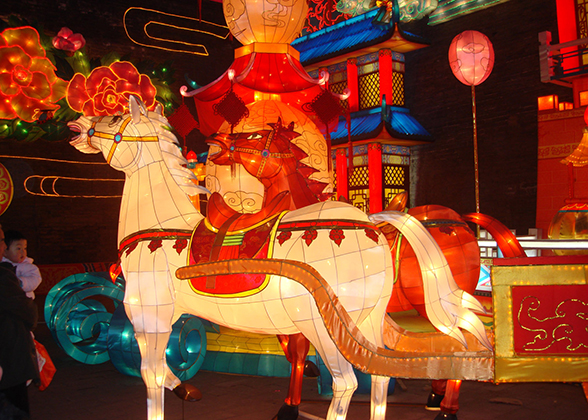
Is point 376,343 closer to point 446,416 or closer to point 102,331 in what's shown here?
point 446,416

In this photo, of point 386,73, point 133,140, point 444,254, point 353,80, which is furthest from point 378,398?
point 353,80

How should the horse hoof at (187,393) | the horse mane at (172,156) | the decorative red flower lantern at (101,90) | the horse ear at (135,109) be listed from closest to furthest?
the horse ear at (135,109)
the horse mane at (172,156)
the horse hoof at (187,393)
the decorative red flower lantern at (101,90)

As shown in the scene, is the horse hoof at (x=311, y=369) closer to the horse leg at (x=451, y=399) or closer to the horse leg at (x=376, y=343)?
the horse leg at (x=451, y=399)

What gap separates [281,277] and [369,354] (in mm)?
536

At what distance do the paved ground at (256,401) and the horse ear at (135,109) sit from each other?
1.80 metres

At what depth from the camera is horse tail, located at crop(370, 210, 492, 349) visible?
2391 millimetres

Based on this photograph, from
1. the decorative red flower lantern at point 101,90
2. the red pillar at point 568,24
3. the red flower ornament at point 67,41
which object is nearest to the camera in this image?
the decorative red flower lantern at point 101,90

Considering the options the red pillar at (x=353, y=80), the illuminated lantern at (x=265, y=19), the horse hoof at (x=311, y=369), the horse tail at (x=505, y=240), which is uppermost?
the red pillar at (x=353, y=80)

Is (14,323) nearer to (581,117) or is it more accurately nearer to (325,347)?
(325,347)

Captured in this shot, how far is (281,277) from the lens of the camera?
7.83 feet

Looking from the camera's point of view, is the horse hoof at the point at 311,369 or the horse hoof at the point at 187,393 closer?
the horse hoof at the point at 187,393

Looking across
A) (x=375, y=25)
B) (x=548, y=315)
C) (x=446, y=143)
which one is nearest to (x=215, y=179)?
(x=548, y=315)

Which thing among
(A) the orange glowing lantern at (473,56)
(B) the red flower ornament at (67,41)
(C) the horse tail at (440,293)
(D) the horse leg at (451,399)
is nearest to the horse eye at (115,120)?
(C) the horse tail at (440,293)

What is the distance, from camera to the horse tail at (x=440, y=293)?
2.39 meters
